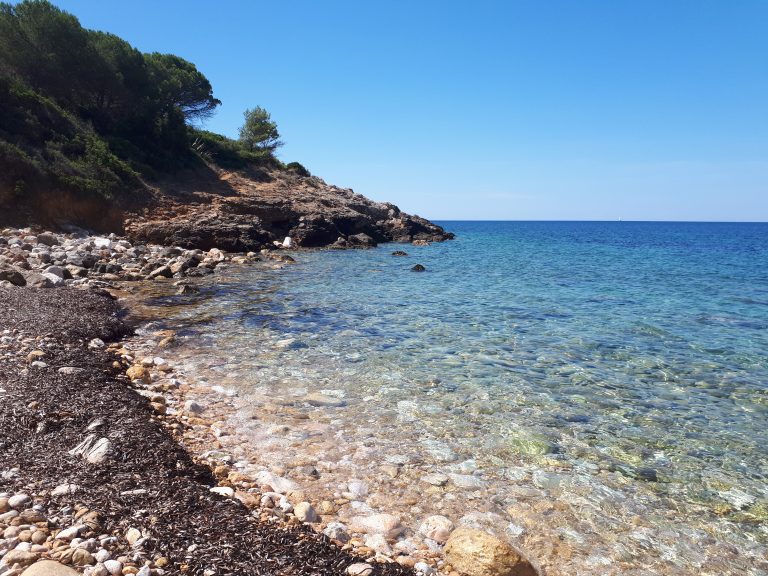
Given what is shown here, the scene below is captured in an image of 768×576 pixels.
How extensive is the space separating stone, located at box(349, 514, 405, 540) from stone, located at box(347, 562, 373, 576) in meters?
0.61

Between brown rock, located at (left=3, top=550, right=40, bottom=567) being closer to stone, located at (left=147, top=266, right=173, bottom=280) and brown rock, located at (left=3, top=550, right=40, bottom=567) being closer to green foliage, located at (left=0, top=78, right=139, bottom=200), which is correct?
stone, located at (left=147, top=266, right=173, bottom=280)

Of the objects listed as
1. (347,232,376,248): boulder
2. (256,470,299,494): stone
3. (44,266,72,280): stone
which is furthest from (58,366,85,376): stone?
(347,232,376,248): boulder

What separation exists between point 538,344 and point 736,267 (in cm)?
3158

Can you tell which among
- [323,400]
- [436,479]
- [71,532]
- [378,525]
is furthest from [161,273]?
[378,525]

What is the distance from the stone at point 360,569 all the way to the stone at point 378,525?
61 centimetres

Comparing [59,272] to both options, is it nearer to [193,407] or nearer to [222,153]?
[193,407]

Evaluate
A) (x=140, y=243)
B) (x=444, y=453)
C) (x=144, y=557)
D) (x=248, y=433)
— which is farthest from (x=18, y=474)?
(x=140, y=243)

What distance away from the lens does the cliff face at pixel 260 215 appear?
30906 mm

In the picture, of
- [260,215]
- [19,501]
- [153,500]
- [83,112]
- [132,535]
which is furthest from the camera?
[260,215]

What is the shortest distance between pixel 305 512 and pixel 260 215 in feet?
116

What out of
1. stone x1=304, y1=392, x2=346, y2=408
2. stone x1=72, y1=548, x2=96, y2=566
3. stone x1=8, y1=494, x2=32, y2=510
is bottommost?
stone x1=304, y1=392, x2=346, y2=408

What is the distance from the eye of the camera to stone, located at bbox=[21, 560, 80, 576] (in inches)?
122

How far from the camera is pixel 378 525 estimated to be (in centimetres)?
473

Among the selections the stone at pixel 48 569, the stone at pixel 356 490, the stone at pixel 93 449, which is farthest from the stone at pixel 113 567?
the stone at pixel 356 490
